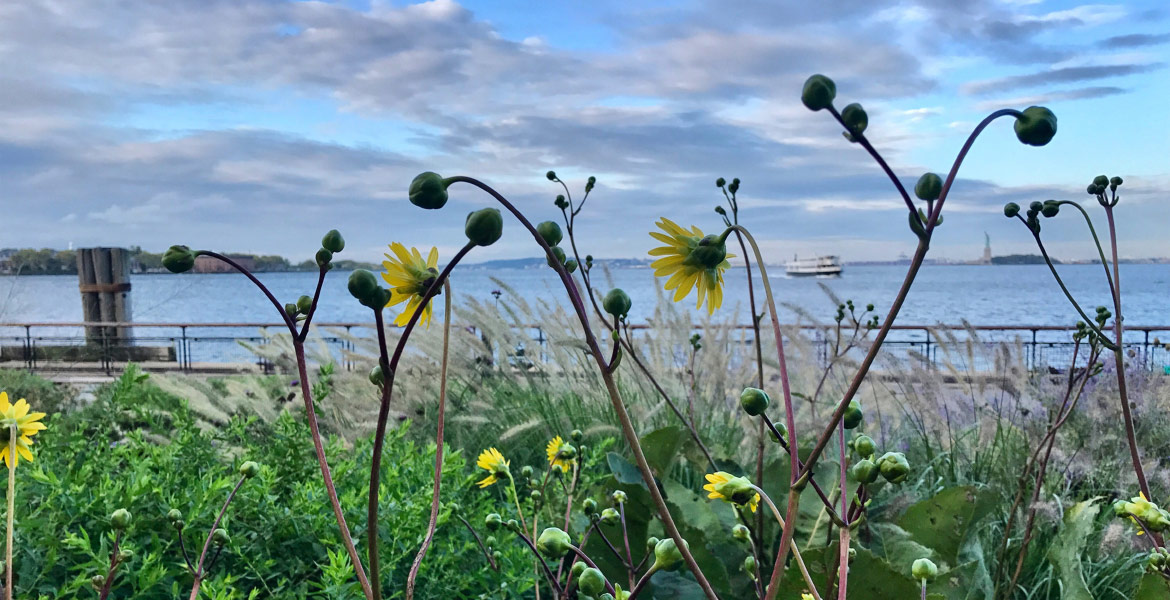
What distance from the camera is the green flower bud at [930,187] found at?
0.48 meters

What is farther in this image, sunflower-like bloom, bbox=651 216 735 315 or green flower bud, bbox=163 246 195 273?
sunflower-like bloom, bbox=651 216 735 315

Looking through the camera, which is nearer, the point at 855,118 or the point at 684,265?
the point at 855,118

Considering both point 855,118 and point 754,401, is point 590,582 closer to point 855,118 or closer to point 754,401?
point 754,401

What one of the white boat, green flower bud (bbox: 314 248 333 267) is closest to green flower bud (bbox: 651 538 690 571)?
green flower bud (bbox: 314 248 333 267)

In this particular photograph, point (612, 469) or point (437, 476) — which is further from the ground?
point (437, 476)

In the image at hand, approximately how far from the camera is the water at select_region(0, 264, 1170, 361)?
19.3ft

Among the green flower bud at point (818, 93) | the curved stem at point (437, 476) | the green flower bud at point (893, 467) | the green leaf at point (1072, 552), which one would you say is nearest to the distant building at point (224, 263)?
the curved stem at point (437, 476)

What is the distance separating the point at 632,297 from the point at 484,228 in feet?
117

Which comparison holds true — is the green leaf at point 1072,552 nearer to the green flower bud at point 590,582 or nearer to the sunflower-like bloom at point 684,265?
the sunflower-like bloom at point 684,265

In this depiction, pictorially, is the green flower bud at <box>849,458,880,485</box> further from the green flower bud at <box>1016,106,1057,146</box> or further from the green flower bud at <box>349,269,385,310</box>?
the green flower bud at <box>349,269,385,310</box>

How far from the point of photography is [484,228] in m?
0.46

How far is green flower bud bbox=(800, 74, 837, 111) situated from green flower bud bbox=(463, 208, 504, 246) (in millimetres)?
207

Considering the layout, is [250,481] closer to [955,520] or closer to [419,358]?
[955,520]

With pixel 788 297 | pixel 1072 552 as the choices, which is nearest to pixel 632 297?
pixel 788 297
